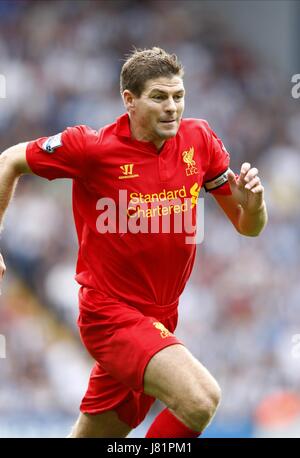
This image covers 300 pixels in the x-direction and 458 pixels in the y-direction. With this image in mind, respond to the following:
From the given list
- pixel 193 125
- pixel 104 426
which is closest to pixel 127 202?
pixel 193 125

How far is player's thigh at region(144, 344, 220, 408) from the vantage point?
4805 millimetres

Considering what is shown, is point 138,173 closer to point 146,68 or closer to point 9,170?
point 146,68

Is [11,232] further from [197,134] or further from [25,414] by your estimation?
[197,134]

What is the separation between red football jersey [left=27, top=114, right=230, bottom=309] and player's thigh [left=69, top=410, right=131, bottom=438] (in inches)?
30.6

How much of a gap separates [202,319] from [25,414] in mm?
2196

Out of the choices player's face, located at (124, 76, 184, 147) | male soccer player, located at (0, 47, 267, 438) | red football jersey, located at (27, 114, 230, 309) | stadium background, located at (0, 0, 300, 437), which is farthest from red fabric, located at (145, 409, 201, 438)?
stadium background, located at (0, 0, 300, 437)

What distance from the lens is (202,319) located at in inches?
407

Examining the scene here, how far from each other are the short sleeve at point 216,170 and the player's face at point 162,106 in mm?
428

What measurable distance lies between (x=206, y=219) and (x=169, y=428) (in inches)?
243

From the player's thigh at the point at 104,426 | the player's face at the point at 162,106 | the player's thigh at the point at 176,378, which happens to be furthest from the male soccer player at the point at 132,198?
the player's thigh at the point at 104,426

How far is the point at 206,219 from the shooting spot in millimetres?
11023

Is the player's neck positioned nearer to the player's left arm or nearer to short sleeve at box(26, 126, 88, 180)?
short sleeve at box(26, 126, 88, 180)

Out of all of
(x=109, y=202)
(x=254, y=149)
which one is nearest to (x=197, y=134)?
(x=109, y=202)

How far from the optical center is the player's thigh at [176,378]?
4.80 m
